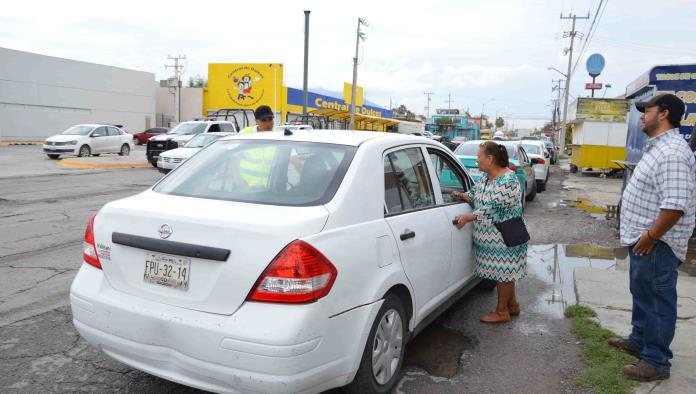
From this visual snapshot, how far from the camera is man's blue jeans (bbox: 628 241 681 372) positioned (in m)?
3.50

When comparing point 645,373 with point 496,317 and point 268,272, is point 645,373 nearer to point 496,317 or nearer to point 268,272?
point 496,317

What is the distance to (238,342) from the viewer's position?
2.57 meters

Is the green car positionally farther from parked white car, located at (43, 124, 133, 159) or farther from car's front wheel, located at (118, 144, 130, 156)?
car's front wheel, located at (118, 144, 130, 156)

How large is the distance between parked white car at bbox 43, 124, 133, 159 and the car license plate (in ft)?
71.6

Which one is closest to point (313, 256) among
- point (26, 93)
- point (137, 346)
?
point (137, 346)

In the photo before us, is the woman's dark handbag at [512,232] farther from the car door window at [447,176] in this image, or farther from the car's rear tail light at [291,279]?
the car's rear tail light at [291,279]

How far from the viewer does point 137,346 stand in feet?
9.27

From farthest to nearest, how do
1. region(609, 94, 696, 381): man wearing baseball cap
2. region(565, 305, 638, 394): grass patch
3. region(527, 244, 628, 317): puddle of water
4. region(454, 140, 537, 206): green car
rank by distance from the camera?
region(454, 140, 537, 206): green car < region(527, 244, 628, 317): puddle of water < region(565, 305, 638, 394): grass patch < region(609, 94, 696, 381): man wearing baseball cap

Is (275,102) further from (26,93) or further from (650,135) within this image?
(650,135)

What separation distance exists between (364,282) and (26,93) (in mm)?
38519

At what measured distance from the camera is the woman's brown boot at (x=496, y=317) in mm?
4769

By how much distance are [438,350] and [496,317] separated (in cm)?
86

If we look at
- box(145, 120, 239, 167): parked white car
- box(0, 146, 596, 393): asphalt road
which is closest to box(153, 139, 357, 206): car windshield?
box(0, 146, 596, 393): asphalt road

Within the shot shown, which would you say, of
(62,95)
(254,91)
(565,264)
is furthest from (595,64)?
(62,95)
